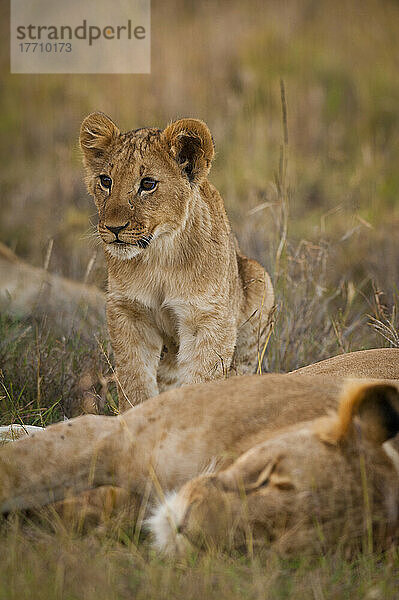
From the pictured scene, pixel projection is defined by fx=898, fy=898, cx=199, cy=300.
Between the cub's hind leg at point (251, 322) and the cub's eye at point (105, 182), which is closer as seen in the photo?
the cub's eye at point (105, 182)

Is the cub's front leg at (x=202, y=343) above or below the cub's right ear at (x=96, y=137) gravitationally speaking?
below

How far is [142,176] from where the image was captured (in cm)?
349

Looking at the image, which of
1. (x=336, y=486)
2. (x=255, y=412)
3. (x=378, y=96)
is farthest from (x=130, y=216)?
(x=378, y=96)

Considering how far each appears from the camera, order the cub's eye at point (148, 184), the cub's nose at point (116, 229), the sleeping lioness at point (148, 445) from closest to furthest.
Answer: the sleeping lioness at point (148, 445) < the cub's nose at point (116, 229) < the cub's eye at point (148, 184)

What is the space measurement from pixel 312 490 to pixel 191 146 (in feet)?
6.87

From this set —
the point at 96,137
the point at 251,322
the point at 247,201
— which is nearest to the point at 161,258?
the point at 96,137

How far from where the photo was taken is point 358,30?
38.5 ft

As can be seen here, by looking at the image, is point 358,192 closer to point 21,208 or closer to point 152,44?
point 21,208

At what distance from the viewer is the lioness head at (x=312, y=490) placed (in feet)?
5.89

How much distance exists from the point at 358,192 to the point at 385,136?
1918mm

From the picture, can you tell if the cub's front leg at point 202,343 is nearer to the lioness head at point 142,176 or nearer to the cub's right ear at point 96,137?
the lioness head at point 142,176

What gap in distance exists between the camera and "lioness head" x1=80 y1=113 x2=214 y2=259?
3418mm

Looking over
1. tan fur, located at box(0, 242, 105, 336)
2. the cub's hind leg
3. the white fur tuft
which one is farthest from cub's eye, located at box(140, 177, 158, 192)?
the white fur tuft

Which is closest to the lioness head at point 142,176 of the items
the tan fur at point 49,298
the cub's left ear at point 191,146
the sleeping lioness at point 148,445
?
the cub's left ear at point 191,146
